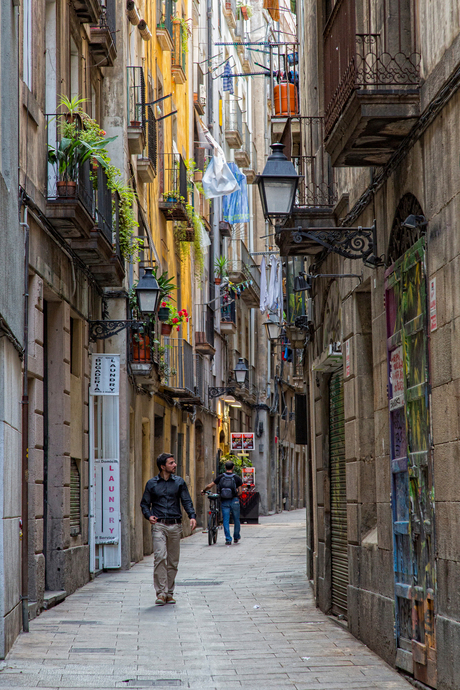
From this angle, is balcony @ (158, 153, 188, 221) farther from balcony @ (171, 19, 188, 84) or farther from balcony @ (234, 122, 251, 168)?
balcony @ (234, 122, 251, 168)

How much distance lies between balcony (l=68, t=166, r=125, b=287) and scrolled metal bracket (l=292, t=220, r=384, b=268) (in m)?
4.44

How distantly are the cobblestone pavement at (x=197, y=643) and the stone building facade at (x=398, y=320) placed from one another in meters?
0.50

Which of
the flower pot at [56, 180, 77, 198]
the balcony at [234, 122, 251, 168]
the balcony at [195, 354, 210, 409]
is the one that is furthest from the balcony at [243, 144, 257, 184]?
the flower pot at [56, 180, 77, 198]

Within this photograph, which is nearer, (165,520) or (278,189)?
(278,189)

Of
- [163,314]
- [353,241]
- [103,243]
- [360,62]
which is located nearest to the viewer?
[360,62]

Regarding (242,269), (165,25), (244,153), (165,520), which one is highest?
(244,153)

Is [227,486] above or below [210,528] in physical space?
above

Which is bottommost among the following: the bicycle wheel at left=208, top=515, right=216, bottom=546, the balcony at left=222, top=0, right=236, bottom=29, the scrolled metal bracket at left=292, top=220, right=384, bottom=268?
the bicycle wheel at left=208, top=515, right=216, bottom=546

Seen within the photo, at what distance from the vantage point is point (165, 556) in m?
13.1

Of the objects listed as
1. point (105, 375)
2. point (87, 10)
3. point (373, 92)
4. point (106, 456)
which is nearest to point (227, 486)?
point (106, 456)

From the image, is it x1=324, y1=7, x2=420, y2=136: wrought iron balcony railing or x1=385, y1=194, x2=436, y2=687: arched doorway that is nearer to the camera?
x1=385, y1=194, x2=436, y2=687: arched doorway

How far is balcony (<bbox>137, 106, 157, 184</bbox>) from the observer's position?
69.9 feet

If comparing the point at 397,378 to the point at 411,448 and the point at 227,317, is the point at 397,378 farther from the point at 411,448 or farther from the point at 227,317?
the point at 227,317

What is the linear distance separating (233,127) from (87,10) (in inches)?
1049
